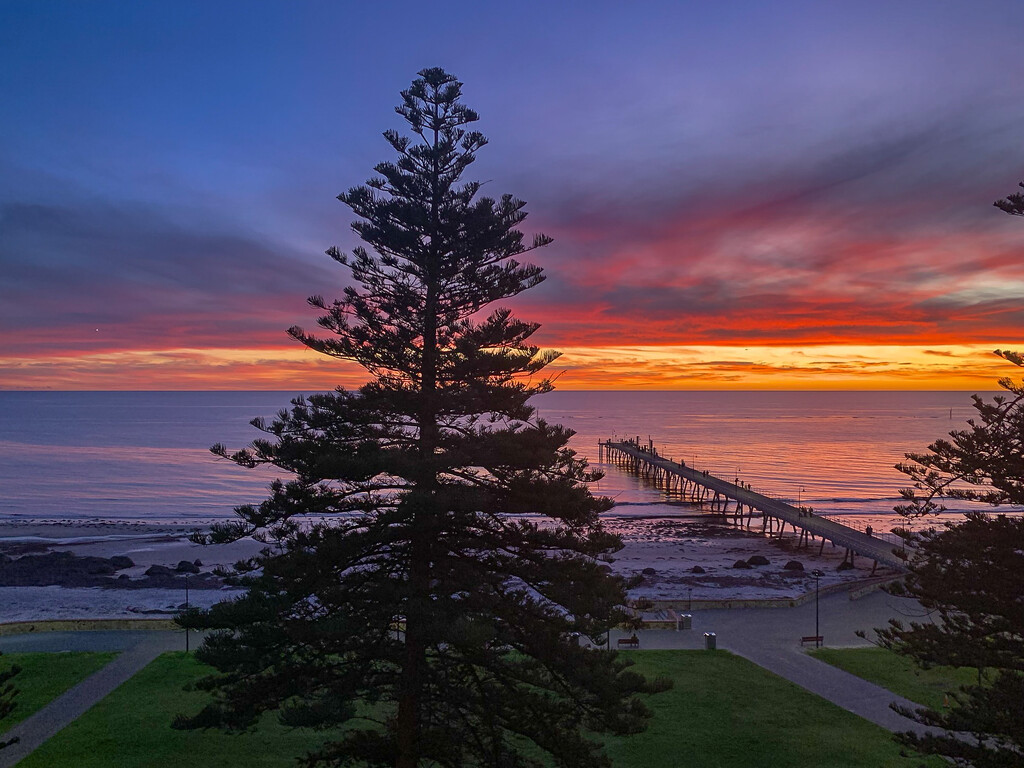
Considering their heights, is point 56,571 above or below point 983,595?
below

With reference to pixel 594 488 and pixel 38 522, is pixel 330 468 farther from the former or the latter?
pixel 594 488

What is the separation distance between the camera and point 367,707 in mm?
15203

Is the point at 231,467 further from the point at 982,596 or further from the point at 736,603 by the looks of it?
the point at 982,596

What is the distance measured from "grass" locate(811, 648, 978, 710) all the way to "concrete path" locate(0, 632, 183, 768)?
58.8 ft

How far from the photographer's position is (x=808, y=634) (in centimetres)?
2156

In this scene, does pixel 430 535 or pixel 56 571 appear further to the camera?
pixel 56 571

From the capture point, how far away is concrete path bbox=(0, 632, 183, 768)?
1338 cm

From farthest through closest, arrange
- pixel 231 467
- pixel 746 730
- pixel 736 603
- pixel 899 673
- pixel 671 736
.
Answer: pixel 231 467 < pixel 736 603 < pixel 899 673 < pixel 746 730 < pixel 671 736

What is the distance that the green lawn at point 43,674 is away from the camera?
14.9 meters

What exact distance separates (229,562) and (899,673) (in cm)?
3057

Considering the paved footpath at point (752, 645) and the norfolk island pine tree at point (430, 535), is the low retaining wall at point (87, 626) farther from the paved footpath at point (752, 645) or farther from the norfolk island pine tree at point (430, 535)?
the norfolk island pine tree at point (430, 535)


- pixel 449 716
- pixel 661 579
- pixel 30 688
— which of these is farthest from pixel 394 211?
pixel 661 579

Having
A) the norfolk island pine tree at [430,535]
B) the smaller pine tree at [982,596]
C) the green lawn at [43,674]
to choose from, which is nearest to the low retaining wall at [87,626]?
the green lawn at [43,674]

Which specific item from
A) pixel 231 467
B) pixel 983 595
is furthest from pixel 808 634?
pixel 231 467
